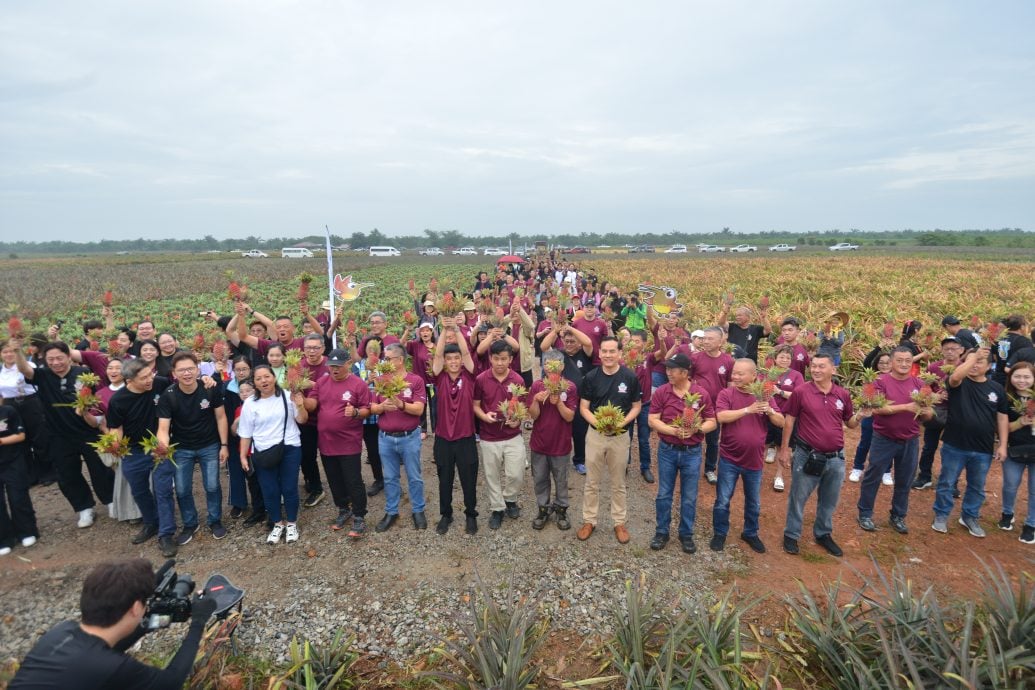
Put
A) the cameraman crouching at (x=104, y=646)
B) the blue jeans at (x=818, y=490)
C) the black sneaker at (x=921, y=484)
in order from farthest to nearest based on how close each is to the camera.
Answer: the black sneaker at (x=921, y=484), the blue jeans at (x=818, y=490), the cameraman crouching at (x=104, y=646)

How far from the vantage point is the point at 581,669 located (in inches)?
151

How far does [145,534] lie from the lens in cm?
561

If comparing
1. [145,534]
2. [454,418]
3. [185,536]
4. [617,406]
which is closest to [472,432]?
[454,418]

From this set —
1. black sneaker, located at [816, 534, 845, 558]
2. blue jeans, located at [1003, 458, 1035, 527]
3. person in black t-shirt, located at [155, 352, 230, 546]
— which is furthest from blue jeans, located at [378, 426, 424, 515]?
blue jeans, located at [1003, 458, 1035, 527]

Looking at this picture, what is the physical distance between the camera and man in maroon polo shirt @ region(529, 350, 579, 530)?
17.7 ft

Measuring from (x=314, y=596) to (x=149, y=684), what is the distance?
7.67 ft

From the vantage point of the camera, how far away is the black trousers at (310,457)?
6.06m

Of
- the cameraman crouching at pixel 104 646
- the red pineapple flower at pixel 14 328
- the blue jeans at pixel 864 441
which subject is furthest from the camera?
the blue jeans at pixel 864 441

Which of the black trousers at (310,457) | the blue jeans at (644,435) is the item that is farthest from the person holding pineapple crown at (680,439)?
the black trousers at (310,457)

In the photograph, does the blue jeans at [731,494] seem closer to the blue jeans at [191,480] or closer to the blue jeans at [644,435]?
the blue jeans at [644,435]

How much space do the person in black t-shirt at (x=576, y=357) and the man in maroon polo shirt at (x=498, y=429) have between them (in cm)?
96

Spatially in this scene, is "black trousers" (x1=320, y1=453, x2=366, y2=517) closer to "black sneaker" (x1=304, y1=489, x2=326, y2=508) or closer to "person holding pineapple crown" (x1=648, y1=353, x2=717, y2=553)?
"black sneaker" (x1=304, y1=489, x2=326, y2=508)

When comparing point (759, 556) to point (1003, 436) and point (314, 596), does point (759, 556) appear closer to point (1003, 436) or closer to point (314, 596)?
point (1003, 436)

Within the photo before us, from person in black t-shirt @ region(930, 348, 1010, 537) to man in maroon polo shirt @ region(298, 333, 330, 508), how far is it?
746 centimetres
